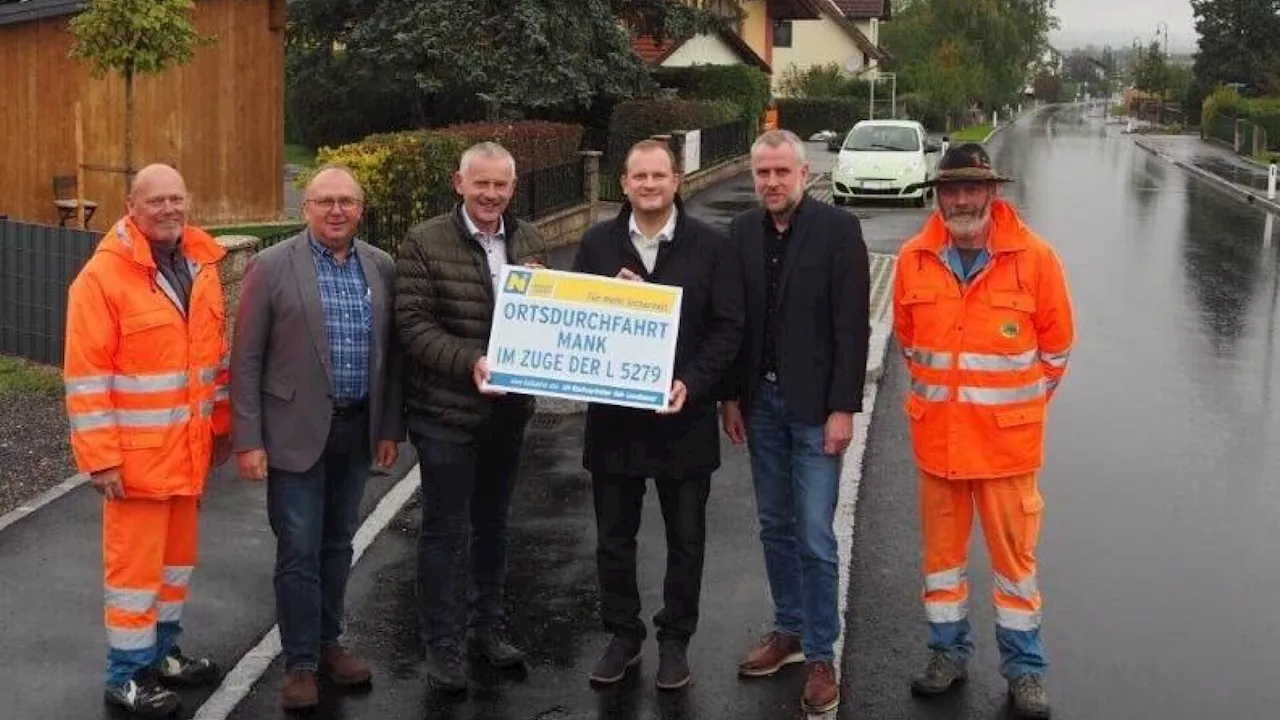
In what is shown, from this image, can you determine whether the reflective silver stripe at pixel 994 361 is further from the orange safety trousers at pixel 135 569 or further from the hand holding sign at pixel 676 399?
the orange safety trousers at pixel 135 569

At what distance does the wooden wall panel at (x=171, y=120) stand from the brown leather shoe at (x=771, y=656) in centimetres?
1424

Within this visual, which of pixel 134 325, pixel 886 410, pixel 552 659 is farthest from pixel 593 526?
pixel 886 410

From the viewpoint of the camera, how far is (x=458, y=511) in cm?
555

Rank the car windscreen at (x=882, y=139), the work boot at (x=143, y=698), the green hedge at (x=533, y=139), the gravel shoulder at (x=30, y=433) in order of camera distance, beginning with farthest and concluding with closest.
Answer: the car windscreen at (x=882, y=139) < the green hedge at (x=533, y=139) < the gravel shoulder at (x=30, y=433) < the work boot at (x=143, y=698)

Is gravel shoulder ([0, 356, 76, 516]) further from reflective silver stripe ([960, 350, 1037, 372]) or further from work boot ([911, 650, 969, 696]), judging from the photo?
reflective silver stripe ([960, 350, 1037, 372])

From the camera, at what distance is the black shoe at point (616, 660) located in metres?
5.62

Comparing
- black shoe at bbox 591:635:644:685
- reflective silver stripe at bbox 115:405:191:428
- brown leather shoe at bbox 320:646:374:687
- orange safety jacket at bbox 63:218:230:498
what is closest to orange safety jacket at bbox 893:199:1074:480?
black shoe at bbox 591:635:644:685

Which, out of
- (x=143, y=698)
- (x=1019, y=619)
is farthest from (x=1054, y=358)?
(x=143, y=698)

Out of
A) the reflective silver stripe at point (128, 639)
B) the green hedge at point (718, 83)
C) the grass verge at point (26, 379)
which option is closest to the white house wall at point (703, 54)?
the green hedge at point (718, 83)

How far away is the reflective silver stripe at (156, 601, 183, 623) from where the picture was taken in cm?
548

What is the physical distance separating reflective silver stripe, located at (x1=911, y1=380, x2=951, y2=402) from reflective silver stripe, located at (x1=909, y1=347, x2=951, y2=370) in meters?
0.08

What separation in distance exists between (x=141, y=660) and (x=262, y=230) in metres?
14.7

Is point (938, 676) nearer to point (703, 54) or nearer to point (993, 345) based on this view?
point (993, 345)

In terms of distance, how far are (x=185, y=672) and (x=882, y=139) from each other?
2538 cm
